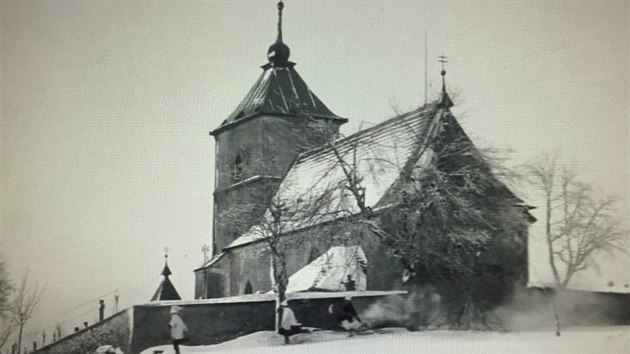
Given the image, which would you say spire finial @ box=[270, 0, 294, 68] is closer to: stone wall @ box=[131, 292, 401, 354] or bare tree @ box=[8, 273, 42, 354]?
stone wall @ box=[131, 292, 401, 354]

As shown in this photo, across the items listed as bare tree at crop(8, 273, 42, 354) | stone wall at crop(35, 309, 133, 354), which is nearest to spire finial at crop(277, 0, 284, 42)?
stone wall at crop(35, 309, 133, 354)

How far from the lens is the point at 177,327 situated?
451cm

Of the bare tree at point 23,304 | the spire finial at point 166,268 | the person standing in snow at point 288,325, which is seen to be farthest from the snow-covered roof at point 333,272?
the bare tree at point 23,304

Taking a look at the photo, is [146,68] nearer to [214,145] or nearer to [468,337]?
[214,145]

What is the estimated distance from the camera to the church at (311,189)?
4582 mm

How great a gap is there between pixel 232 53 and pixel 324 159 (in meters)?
0.79

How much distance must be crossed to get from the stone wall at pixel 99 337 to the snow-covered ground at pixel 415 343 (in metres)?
0.15

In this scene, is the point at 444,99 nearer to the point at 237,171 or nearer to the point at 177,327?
the point at 237,171

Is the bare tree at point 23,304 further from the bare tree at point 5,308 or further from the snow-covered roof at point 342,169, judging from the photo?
the snow-covered roof at point 342,169

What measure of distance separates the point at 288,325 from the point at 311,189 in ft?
2.33

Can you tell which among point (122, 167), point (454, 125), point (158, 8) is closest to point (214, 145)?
point (122, 167)

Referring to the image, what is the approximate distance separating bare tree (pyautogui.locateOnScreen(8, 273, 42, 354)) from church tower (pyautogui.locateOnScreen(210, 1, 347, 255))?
971 mm

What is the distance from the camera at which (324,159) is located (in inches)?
185

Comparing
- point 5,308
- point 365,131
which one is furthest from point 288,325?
point 5,308
